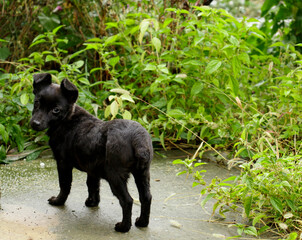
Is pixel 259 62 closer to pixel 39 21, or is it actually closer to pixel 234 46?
pixel 234 46

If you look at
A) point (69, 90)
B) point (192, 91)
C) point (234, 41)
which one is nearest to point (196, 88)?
point (192, 91)

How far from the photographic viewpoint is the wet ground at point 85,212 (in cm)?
311

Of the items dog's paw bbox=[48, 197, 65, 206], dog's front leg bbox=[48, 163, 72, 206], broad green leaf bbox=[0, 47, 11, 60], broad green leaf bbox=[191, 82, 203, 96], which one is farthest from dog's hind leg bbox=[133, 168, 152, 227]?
broad green leaf bbox=[0, 47, 11, 60]

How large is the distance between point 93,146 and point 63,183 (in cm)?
46

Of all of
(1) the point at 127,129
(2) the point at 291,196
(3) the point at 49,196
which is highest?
(1) the point at 127,129

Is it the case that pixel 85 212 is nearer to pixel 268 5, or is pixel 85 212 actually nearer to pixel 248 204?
pixel 248 204

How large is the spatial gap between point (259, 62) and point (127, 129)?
138 inches

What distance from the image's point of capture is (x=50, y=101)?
340 cm

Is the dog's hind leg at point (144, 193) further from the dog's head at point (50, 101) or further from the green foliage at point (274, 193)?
the dog's head at point (50, 101)

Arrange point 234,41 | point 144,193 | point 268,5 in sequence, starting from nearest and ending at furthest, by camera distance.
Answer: point 144,193, point 234,41, point 268,5

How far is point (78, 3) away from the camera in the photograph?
20.4ft

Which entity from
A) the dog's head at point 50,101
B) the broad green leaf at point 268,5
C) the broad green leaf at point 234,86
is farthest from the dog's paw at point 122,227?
the broad green leaf at point 268,5

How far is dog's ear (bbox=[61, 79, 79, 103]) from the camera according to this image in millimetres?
3410

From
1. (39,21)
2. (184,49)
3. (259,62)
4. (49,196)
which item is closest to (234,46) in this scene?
(184,49)
